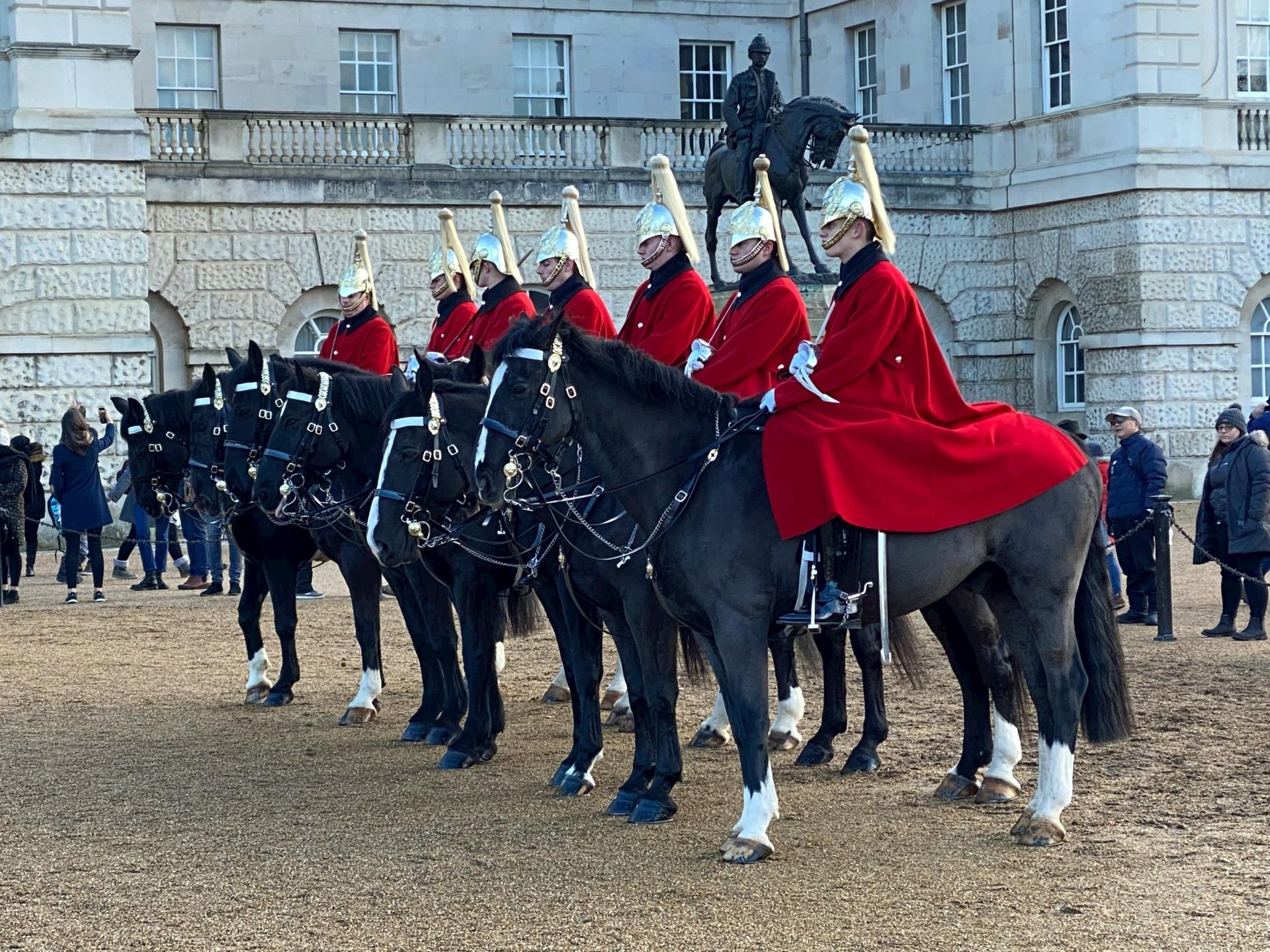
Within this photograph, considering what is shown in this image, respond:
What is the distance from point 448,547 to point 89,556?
949 centimetres

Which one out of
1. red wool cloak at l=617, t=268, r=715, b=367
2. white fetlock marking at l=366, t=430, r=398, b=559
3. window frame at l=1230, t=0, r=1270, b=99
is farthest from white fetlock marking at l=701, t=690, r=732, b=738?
window frame at l=1230, t=0, r=1270, b=99

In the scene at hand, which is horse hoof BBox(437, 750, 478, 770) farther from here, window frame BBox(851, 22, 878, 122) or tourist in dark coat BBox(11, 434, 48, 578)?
window frame BBox(851, 22, 878, 122)

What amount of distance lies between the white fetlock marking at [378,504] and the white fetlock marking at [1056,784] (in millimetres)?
3038

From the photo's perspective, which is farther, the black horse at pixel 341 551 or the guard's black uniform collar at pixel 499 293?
the guard's black uniform collar at pixel 499 293

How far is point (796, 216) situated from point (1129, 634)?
870 centimetres

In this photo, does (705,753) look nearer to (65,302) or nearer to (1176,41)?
(65,302)

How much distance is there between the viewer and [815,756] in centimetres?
891

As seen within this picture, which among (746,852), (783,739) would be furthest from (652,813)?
(783,739)

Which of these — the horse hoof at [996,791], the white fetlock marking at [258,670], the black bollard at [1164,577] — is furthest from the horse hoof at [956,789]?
the black bollard at [1164,577]

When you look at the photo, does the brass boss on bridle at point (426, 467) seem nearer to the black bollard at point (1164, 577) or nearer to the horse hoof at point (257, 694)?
the horse hoof at point (257, 694)

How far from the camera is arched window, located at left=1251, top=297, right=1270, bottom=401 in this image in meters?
25.8

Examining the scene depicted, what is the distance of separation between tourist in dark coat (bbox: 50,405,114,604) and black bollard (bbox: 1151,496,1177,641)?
32.9ft

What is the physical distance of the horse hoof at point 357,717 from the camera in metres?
10.4

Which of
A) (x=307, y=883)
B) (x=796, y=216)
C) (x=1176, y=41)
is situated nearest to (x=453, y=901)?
(x=307, y=883)
